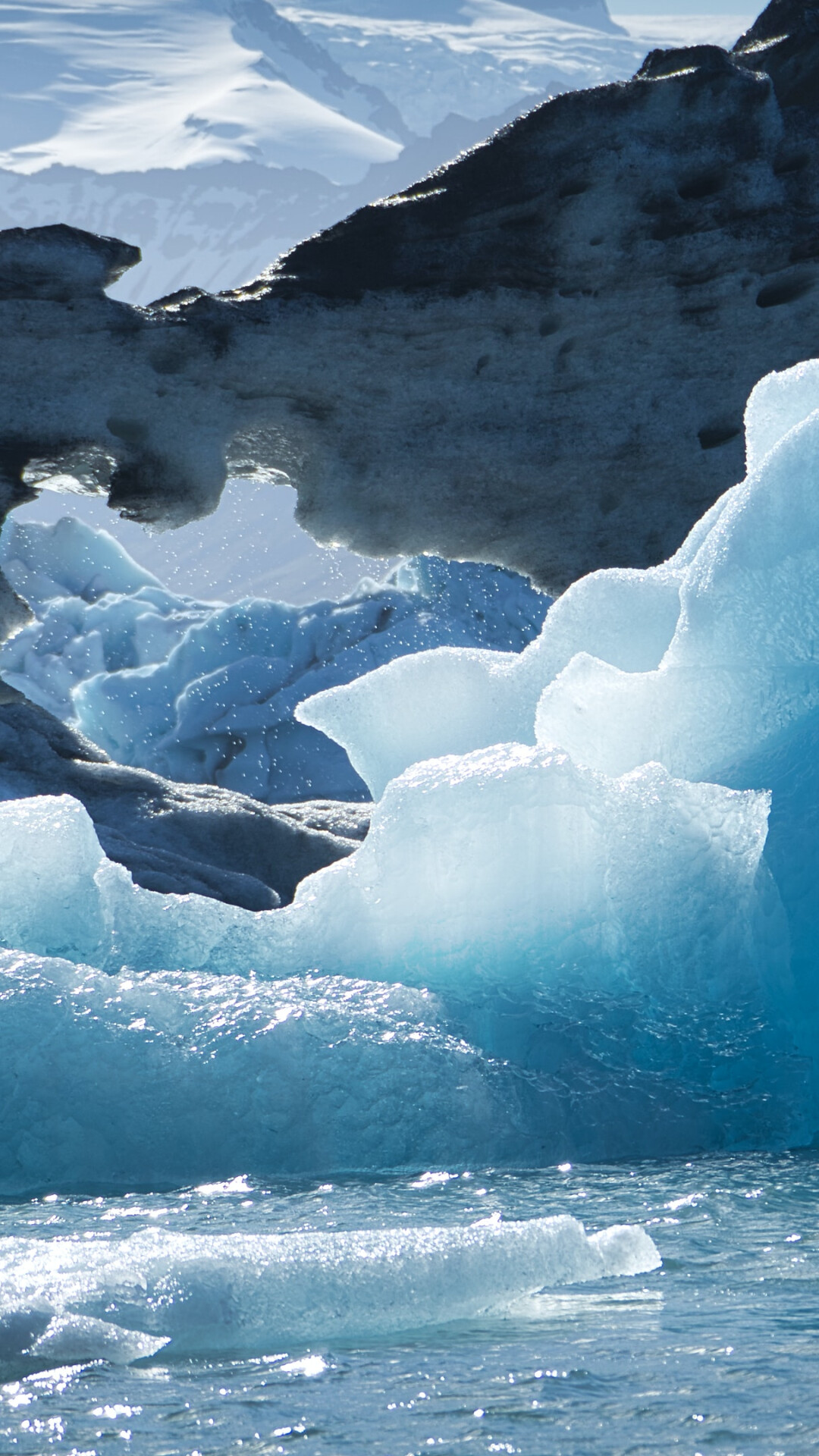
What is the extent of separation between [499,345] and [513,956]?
200 inches

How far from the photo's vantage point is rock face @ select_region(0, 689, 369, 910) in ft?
21.9

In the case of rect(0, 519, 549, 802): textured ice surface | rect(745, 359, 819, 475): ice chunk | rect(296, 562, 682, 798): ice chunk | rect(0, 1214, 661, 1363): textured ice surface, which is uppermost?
rect(745, 359, 819, 475): ice chunk

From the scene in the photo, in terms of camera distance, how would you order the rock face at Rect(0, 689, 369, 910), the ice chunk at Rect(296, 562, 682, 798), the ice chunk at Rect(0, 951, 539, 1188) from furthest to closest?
1. the rock face at Rect(0, 689, 369, 910)
2. the ice chunk at Rect(296, 562, 682, 798)
3. the ice chunk at Rect(0, 951, 539, 1188)

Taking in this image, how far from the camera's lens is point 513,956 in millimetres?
3336

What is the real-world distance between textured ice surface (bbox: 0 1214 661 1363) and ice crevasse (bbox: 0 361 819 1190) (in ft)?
2.93

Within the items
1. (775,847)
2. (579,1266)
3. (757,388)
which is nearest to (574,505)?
(757,388)

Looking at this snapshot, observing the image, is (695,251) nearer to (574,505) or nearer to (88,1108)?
(574,505)

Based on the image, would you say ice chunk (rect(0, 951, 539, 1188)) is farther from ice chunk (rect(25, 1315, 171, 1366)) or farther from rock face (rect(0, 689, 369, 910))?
rock face (rect(0, 689, 369, 910))

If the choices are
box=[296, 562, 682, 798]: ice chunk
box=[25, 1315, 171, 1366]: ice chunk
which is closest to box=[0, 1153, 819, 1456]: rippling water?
box=[25, 1315, 171, 1366]: ice chunk

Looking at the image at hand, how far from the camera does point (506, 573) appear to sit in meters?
14.1

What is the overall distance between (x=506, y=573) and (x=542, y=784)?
1088 centimetres

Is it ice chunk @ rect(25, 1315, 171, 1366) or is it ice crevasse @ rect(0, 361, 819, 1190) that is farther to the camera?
ice crevasse @ rect(0, 361, 819, 1190)

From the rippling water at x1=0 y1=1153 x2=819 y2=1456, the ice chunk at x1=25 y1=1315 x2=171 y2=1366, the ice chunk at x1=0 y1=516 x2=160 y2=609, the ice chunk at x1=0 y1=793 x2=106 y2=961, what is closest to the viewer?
the rippling water at x1=0 y1=1153 x2=819 y2=1456

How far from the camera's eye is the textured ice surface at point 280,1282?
1.72 meters
